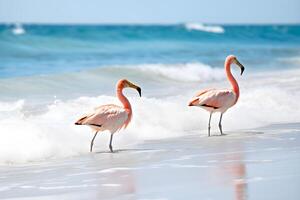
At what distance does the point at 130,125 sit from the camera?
12.8 m

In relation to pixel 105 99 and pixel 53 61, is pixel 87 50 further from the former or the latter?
pixel 105 99

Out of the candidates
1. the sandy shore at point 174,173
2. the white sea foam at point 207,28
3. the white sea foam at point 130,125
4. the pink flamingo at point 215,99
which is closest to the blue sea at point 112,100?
the white sea foam at point 130,125

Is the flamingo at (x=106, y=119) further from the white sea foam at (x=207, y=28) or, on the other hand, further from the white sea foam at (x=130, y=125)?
the white sea foam at (x=207, y=28)

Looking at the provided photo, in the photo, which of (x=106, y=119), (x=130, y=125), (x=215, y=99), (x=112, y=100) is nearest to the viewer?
(x=106, y=119)

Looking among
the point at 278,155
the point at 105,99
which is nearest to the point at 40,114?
the point at 105,99

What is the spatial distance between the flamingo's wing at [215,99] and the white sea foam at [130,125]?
2.09 ft

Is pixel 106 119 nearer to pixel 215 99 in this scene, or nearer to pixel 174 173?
pixel 215 99

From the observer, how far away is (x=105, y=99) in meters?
15.4

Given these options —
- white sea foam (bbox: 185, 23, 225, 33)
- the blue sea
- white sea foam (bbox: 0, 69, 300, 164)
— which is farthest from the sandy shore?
white sea foam (bbox: 185, 23, 225, 33)

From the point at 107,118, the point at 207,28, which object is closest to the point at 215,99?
the point at 107,118

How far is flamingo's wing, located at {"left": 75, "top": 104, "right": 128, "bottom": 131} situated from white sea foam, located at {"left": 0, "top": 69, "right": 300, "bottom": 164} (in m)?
0.45

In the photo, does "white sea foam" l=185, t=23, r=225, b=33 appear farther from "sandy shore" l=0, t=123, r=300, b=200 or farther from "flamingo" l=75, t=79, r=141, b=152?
"sandy shore" l=0, t=123, r=300, b=200

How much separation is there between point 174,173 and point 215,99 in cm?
357

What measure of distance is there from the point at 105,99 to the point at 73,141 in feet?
12.6
